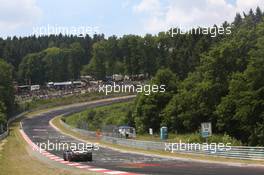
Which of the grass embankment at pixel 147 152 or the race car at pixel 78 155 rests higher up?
the race car at pixel 78 155

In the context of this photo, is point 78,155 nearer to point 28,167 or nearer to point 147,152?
point 28,167

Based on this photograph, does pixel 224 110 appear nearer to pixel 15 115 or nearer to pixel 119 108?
pixel 119 108

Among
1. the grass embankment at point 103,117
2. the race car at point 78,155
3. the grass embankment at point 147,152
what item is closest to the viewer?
the grass embankment at point 147,152

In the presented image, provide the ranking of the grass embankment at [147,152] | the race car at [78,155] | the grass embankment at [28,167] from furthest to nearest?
the race car at [78,155] → the grass embankment at [147,152] → the grass embankment at [28,167]

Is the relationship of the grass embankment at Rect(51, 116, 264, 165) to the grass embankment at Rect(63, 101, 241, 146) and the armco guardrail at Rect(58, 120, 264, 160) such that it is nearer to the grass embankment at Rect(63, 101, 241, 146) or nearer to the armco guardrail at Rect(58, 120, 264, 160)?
the armco guardrail at Rect(58, 120, 264, 160)

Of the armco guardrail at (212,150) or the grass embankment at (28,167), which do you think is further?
the armco guardrail at (212,150)

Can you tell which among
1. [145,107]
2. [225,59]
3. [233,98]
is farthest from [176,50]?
[233,98]

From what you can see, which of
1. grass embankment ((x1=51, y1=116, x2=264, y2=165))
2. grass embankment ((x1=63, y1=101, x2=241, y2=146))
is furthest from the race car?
grass embankment ((x1=63, y1=101, x2=241, y2=146))

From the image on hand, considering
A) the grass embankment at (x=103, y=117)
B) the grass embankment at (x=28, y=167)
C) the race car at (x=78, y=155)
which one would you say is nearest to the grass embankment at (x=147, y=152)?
the grass embankment at (x=103, y=117)

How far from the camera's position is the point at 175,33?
431 feet

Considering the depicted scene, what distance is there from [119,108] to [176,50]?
19.0 meters

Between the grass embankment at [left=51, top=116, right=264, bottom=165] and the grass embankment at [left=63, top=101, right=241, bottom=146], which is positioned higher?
the grass embankment at [left=63, top=101, right=241, bottom=146]

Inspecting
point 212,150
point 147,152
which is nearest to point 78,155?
point 212,150

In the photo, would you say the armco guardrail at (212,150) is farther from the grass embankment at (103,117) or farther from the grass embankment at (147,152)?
the grass embankment at (103,117)
